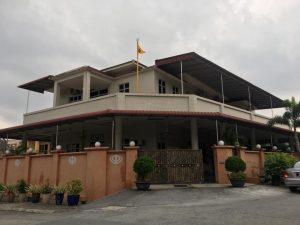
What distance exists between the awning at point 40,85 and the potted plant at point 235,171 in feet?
48.8

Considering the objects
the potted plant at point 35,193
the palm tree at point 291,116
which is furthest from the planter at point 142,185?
the palm tree at point 291,116

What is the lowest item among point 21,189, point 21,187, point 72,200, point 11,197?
point 11,197

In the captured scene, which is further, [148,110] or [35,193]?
[148,110]

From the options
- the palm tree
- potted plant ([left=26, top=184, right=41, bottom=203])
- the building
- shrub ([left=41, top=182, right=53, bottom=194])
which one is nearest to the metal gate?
the building

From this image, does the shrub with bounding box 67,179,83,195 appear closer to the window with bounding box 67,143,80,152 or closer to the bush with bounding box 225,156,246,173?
the bush with bounding box 225,156,246,173

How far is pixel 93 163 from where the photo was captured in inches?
592

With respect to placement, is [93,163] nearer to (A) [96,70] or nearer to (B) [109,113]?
(B) [109,113]

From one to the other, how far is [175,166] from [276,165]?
5.68 m

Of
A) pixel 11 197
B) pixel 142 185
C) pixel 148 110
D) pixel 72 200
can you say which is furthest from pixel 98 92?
pixel 142 185

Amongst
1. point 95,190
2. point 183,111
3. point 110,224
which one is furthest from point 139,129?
point 110,224

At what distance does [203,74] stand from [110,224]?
1624 cm

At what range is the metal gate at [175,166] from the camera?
15.7 meters

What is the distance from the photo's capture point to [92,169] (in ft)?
49.2

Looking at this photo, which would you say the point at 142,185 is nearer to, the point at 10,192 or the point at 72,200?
the point at 72,200
